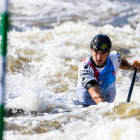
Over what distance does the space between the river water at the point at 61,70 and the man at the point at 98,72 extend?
184mm

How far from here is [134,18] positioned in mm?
11812

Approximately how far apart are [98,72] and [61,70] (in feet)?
10.4

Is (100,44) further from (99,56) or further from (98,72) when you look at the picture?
(98,72)

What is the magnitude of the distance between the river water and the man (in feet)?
0.60

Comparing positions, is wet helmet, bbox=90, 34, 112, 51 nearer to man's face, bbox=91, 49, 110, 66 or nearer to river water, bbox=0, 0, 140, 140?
man's face, bbox=91, 49, 110, 66

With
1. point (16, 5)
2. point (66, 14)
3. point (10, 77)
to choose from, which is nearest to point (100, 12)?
point (66, 14)

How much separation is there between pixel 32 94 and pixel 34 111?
619 mm

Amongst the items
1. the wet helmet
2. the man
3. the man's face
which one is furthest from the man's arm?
the wet helmet

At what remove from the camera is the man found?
Result: 325 centimetres

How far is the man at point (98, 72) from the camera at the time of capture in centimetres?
325

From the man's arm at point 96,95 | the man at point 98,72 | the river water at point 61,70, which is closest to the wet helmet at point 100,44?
the man at point 98,72

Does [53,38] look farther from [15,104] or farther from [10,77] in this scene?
[15,104]

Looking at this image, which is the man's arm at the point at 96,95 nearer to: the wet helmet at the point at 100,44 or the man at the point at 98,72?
the man at the point at 98,72

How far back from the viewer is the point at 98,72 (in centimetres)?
346
